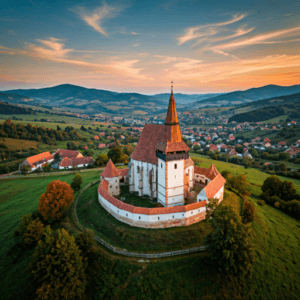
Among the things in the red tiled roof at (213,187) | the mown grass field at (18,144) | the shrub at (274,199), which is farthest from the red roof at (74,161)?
the shrub at (274,199)

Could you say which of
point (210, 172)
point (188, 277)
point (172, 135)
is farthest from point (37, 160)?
point (188, 277)

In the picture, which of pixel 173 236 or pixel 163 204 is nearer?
pixel 173 236

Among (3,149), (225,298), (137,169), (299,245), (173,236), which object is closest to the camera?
(225,298)

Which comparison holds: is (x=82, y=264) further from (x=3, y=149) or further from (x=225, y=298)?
(x=3, y=149)

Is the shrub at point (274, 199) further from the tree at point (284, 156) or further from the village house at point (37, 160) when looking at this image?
the village house at point (37, 160)

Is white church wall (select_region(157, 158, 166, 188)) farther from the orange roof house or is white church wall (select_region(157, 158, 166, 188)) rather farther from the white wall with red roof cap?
the orange roof house

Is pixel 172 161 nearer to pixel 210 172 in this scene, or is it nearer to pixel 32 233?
pixel 210 172

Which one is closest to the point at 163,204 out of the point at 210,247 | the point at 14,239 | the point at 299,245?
the point at 210,247
